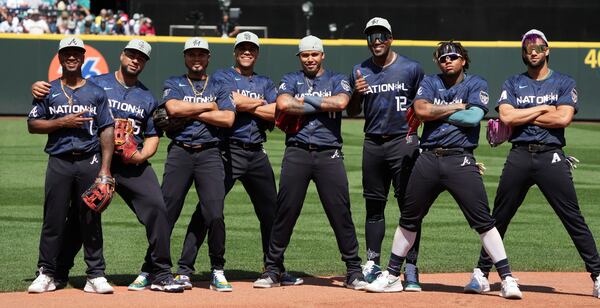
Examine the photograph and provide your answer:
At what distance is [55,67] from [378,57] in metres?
19.0

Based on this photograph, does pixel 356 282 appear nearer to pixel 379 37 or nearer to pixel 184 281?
pixel 184 281

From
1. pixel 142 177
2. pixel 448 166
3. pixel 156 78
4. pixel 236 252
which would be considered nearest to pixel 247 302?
pixel 142 177

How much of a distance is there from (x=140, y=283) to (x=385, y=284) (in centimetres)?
199

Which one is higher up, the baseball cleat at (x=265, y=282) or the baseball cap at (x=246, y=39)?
the baseball cap at (x=246, y=39)

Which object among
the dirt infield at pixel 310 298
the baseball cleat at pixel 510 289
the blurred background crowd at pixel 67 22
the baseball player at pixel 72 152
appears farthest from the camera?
the blurred background crowd at pixel 67 22

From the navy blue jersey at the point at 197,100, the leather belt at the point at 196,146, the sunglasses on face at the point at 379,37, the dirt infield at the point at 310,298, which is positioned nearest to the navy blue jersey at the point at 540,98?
the sunglasses on face at the point at 379,37

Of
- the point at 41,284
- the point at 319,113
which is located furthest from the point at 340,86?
the point at 41,284

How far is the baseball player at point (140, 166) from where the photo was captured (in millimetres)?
8641

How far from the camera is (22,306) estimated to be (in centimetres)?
805

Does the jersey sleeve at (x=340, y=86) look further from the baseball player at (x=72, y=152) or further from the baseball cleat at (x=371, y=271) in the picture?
the baseball player at (x=72, y=152)

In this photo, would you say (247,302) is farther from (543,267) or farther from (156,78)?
Result: (156,78)

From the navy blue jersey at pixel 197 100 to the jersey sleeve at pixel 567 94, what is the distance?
2648 mm

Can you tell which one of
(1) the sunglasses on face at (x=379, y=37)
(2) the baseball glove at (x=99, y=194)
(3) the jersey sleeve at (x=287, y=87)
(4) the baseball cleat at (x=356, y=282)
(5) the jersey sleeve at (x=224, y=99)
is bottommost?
(4) the baseball cleat at (x=356, y=282)

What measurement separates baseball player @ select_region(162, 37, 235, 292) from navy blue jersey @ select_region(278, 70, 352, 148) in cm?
55
